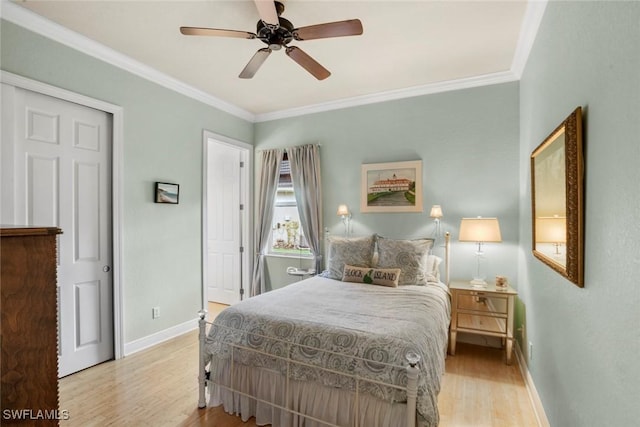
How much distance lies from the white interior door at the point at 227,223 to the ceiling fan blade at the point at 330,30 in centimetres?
274

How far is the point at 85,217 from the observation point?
2.86 metres

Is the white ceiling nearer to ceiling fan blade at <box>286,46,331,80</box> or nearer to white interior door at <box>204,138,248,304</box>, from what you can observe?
ceiling fan blade at <box>286,46,331,80</box>

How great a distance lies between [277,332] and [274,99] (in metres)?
3.12

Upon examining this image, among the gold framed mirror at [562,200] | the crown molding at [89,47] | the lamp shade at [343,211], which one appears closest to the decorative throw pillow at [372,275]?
the lamp shade at [343,211]

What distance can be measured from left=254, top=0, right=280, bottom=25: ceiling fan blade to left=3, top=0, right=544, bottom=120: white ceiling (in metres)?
0.35

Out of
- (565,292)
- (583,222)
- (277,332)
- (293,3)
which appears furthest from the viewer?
(293,3)

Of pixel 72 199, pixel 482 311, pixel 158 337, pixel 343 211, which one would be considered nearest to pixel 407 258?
pixel 482 311

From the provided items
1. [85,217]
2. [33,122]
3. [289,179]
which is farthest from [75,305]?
[289,179]

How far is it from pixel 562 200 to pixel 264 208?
144 inches

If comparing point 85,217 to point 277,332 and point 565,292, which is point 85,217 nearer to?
point 277,332

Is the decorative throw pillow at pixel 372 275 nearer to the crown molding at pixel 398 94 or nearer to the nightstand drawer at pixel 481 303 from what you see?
the nightstand drawer at pixel 481 303

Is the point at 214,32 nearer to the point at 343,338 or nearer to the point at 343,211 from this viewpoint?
the point at 343,338

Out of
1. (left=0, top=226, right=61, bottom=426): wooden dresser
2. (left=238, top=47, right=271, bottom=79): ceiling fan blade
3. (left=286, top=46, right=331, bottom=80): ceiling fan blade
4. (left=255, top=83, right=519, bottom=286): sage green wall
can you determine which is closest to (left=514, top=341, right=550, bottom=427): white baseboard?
(left=255, top=83, right=519, bottom=286): sage green wall

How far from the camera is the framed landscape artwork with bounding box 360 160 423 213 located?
3.78 meters
